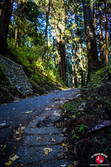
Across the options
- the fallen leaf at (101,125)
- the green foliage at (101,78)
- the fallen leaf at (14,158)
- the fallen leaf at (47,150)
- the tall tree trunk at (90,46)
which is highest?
the tall tree trunk at (90,46)

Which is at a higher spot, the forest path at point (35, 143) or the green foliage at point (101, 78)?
the green foliage at point (101, 78)

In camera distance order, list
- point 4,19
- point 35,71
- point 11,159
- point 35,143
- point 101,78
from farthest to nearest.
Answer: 1. point 35,71
2. point 4,19
3. point 101,78
4. point 35,143
5. point 11,159

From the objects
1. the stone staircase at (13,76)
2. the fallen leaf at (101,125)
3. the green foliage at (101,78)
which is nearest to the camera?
the fallen leaf at (101,125)

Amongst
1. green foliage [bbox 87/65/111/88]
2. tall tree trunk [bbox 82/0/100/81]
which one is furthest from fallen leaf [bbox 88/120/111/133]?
tall tree trunk [bbox 82/0/100/81]

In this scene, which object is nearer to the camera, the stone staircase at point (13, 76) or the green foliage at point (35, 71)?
the stone staircase at point (13, 76)

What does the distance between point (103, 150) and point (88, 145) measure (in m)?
0.18

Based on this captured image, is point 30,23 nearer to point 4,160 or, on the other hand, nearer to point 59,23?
point 59,23

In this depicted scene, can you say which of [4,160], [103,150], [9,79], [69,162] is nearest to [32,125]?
[4,160]

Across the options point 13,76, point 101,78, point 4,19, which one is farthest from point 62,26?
point 101,78

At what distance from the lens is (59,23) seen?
1625 centimetres

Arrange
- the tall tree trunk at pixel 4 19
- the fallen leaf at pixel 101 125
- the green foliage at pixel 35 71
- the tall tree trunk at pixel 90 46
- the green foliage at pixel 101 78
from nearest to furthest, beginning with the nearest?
1. the fallen leaf at pixel 101 125
2. the green foliage at pixel 101 78
3. the tall tree trunk at pixel 90 46
4. the tall tree trunk at pixel 4 19
5. the green foliage at pixel 35 71

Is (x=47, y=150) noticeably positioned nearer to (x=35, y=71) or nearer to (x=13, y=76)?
(x=13, y=76)

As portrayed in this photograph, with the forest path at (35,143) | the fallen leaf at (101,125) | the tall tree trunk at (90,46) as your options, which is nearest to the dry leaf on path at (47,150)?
the forest path at (35,143)

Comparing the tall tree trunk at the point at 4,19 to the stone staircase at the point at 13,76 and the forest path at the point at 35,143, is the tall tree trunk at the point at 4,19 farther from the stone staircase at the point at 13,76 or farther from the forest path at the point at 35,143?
the forest path at the point at 35,143
